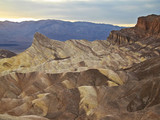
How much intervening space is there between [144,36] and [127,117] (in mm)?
49307

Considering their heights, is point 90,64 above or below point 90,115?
above

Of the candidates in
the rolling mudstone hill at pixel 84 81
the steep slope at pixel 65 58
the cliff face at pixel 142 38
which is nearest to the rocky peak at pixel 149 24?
the cliff face at pixel 142 38

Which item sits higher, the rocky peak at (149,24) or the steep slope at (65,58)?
the rocky peak at (149,24)

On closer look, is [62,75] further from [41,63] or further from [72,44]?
[72,44]

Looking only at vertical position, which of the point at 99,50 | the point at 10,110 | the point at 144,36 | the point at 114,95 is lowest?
the point at 10,110

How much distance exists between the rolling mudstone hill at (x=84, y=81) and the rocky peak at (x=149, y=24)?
39 cm

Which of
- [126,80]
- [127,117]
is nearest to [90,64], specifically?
[126,80]

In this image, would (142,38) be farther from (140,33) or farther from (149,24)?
(149,24)

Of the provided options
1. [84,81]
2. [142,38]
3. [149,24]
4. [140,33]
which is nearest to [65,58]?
[84,81]

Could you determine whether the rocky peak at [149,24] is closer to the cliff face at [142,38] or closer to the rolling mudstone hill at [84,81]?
the cliff face at [142,38]

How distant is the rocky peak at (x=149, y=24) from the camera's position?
228 ft

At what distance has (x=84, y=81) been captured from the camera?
149 ft

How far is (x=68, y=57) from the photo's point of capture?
191 ft

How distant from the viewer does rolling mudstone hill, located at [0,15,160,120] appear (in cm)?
3372
